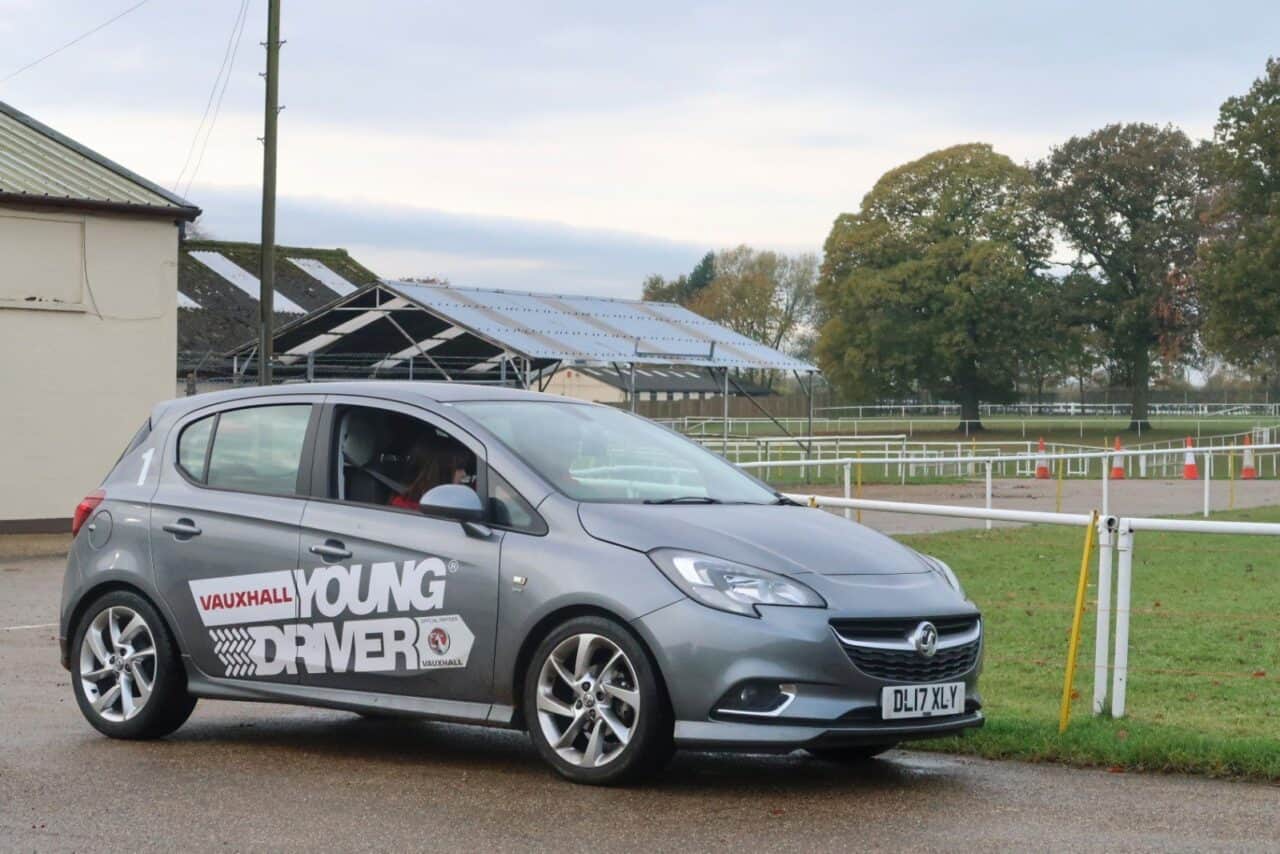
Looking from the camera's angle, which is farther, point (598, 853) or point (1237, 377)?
point (1237, 377)

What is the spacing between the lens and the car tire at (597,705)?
7273 millimetres

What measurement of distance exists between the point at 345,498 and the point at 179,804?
1746 mm

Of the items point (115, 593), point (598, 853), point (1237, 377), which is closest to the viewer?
point (598, 853)

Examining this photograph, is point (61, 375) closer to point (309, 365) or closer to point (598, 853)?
point (309, 365)

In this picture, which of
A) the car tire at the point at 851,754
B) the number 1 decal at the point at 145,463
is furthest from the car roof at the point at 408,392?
the car tire at the point at 851,754

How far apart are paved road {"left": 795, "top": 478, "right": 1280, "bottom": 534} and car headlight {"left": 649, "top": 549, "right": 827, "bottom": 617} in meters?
15.2

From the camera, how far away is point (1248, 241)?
6419 cm

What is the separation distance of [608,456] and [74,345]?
19849 millimetres

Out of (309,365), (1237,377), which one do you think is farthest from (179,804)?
(1237,377)

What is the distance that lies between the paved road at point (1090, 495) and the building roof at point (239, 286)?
18158mm

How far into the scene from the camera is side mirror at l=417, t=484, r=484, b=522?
780 cm

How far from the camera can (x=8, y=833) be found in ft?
21.9

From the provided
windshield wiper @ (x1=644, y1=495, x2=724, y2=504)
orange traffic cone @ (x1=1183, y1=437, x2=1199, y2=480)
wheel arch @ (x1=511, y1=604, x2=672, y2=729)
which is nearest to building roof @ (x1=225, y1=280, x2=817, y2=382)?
orange traffic cone @ (x1=1183, y1=437, x2=1199, y2=480)

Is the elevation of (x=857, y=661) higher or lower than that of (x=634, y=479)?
lower
